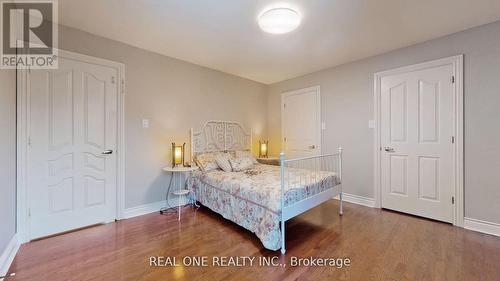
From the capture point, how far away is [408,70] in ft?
9.92

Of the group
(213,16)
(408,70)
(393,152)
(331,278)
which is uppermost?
(213,16)

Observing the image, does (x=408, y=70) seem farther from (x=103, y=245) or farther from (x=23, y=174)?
(x=23, y=174)

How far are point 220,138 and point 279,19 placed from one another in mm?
2430

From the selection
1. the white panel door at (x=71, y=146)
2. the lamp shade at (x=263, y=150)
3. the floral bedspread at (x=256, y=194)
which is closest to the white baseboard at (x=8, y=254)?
the white panel door at (x=71, y=146)

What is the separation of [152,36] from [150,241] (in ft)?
8.01

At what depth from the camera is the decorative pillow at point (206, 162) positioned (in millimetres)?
3343

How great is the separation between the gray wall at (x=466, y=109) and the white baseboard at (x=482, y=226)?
55 millimetres

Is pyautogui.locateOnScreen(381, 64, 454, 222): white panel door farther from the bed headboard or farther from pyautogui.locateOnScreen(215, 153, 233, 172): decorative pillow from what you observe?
the bed headboard

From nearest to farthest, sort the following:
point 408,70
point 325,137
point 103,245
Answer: point 103,245 < point 408,70 < point 325,137

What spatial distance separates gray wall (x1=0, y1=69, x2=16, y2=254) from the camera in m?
1.85

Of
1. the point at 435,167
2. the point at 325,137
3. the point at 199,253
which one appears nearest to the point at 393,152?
the point at 435,167

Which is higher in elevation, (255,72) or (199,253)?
(255,72)

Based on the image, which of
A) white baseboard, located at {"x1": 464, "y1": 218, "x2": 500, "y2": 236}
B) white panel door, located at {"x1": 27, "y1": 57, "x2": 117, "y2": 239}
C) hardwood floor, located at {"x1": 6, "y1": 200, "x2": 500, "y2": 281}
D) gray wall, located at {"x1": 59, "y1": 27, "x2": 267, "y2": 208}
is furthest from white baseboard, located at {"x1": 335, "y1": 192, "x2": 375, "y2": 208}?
white panel door, located at {"x1": 27, "y1": 57, "x2": 117, "y2": 239}

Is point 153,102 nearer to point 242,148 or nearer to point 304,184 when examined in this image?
point 242,148
